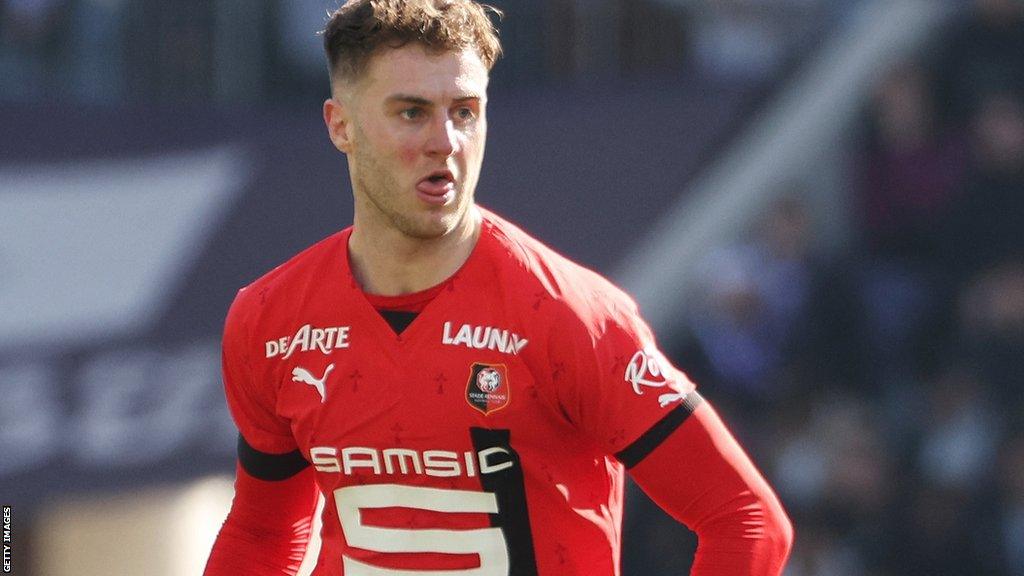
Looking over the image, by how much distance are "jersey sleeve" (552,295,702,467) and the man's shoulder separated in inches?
0.9

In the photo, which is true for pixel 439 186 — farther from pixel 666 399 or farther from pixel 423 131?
pixel 666 399

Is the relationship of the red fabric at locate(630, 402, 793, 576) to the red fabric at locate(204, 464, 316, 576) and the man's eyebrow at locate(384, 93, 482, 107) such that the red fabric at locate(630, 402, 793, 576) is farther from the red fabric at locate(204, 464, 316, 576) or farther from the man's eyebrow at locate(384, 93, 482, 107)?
the red fabric at locate(204, 464, 316, 576)

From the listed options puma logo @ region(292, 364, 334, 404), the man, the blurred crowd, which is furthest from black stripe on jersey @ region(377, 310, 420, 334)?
the blurred crowd

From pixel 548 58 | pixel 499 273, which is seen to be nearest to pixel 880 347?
pixel 548 58

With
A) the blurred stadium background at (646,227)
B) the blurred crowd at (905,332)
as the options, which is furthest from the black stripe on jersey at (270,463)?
the blurred crowd at (905,332)

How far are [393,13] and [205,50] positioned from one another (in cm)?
389

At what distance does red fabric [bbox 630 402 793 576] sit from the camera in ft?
9.91

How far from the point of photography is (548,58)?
746 centimetres

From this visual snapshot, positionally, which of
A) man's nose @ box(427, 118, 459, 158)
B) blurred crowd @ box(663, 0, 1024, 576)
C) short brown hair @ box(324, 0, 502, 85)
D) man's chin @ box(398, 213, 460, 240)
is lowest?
blurred crowd @ box(663, 0, 1024, 576)

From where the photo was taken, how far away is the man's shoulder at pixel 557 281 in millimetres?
3109

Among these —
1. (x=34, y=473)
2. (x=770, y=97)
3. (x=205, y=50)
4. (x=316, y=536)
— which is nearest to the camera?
(x=316, y=536)

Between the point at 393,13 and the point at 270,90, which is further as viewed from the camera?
the point at 270,90

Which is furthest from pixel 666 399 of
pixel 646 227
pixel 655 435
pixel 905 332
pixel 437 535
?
pixel 905 332

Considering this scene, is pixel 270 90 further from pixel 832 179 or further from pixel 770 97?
pixel 832 179
